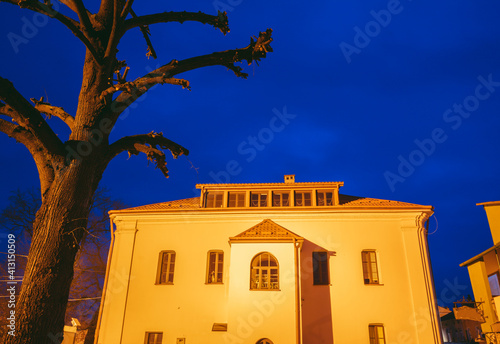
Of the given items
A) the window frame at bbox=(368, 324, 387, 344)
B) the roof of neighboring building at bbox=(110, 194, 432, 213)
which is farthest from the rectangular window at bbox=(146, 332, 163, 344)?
the window frame at bbox=(368, 324, 387, 344)

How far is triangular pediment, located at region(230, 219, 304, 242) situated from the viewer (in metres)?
17.5

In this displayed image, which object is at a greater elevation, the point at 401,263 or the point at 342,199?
the point at 342,199

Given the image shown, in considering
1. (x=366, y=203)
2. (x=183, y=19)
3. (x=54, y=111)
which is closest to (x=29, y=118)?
(x=54, y=111)

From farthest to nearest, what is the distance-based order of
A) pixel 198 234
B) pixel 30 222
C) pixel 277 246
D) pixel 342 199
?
1. pixel 30 222
2. pixel 342 199
3. pixel 198 234
4. pixel 277 246

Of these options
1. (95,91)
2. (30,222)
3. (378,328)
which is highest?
(30,222)

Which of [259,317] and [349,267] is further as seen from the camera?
[349,267]

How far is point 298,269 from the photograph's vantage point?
1727cm

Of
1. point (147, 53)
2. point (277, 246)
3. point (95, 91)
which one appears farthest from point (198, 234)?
point (95, 91)

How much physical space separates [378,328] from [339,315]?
1.83m

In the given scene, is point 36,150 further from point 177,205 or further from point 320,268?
point 177,205

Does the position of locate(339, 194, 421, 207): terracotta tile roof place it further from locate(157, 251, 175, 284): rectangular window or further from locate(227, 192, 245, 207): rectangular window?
locate(157, 251, 175, 284): rectangular window

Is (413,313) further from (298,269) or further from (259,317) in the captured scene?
(259,317)

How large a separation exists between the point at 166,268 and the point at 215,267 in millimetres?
2663

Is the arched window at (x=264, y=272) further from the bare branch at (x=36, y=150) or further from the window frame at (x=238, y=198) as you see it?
the bare branch at (x=36, y=150)
